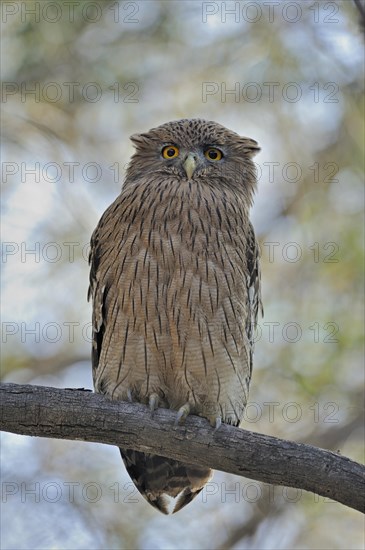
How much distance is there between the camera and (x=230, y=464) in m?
4.73

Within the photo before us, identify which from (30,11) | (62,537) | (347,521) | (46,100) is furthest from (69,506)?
(30,11)

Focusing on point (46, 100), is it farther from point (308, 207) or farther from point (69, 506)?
point (69, 506)

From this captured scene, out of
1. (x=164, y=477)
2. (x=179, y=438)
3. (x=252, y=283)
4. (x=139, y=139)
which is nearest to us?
(x=179, y=438)

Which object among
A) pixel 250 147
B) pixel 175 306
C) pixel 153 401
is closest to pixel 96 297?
pixel 175 306

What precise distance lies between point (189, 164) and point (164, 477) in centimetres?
205

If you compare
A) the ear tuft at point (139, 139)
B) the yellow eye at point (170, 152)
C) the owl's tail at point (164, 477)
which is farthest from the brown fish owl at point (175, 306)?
the ear tuft at point (139, 139)

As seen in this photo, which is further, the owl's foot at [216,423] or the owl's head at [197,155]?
the owl's head at [197,155]

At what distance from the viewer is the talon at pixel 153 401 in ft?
17.1

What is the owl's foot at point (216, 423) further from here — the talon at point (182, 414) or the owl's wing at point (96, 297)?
the owl's wing at point (96, 297)

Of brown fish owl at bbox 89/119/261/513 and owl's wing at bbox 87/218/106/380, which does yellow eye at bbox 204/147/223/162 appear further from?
owl's wing at bbox 87/218/106/380

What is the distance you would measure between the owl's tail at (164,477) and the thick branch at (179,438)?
Result: 636 millimetres

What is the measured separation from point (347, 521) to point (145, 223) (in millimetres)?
3473

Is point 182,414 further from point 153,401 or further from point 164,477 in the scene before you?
point 164,477

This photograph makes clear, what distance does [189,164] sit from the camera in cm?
591
